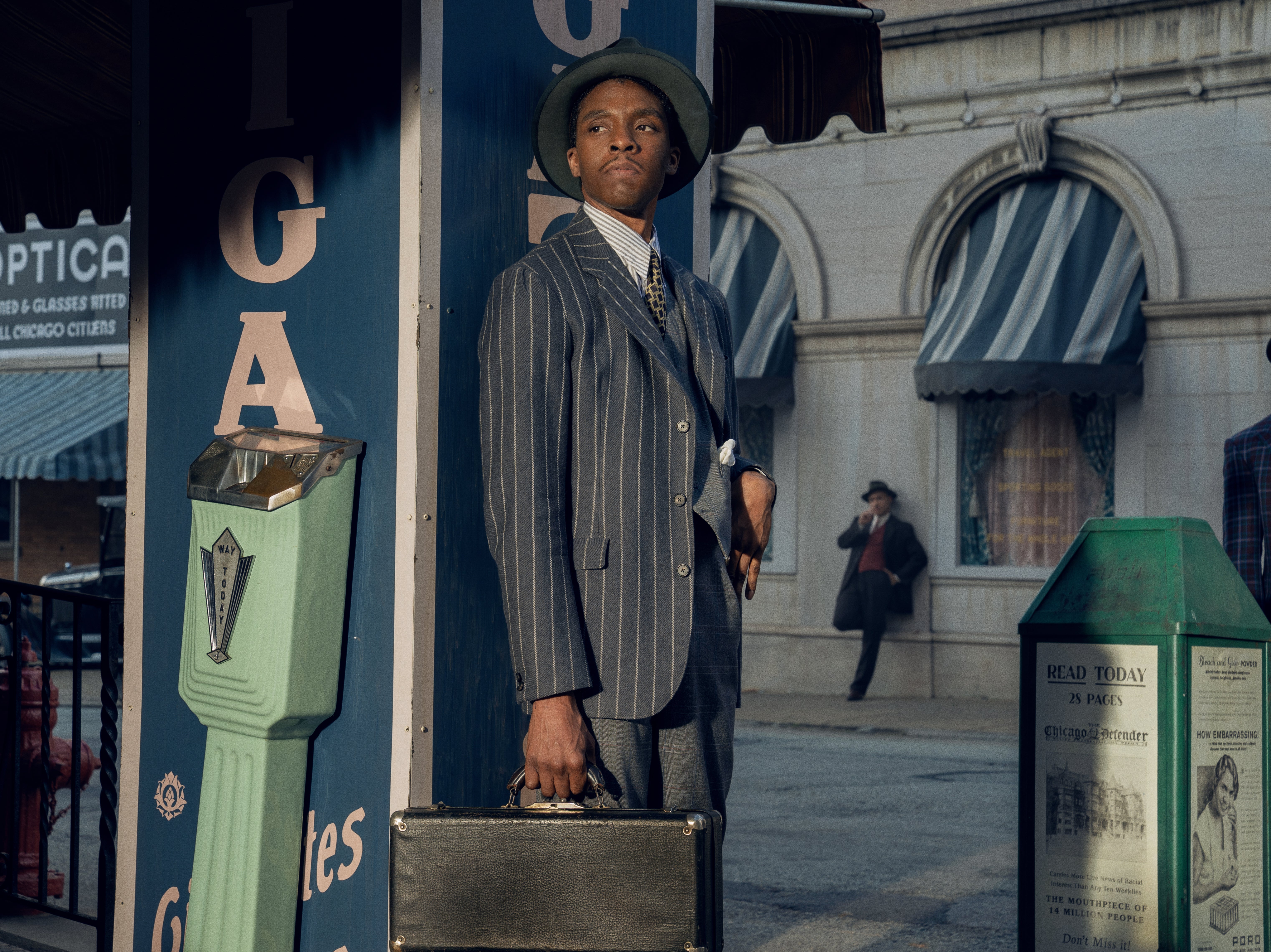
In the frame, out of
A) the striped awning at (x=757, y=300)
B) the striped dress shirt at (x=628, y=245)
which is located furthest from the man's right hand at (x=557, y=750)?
the striped awning at (x=757, y=300)

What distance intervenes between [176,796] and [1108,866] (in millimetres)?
2267

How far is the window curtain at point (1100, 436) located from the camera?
13820mm

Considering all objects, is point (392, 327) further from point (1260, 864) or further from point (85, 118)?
point (85, 118)

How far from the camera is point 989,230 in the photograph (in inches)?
559

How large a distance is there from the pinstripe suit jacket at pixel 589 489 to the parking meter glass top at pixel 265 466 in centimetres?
40

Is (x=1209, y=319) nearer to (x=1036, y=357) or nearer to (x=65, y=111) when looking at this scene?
(x=1036, y=357)

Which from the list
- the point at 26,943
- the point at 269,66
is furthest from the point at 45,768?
the point at 269,66

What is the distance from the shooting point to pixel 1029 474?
14.3 metres

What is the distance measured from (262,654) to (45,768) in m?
2.69

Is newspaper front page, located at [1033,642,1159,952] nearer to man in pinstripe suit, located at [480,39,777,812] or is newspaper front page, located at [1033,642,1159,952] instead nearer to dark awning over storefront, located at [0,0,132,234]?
man in pinstripe suit, located at [480,39,777,812]

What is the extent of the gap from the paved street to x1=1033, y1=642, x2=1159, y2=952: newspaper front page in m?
1.13

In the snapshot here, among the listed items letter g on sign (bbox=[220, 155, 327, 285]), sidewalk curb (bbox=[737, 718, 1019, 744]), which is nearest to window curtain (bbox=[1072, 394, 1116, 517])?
sidewalk curb (bbox=[737, 718, 1019, 744])

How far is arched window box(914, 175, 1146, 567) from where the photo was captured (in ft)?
43.8

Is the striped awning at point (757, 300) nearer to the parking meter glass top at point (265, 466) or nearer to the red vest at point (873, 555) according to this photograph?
the red vest at point (873, 555)
